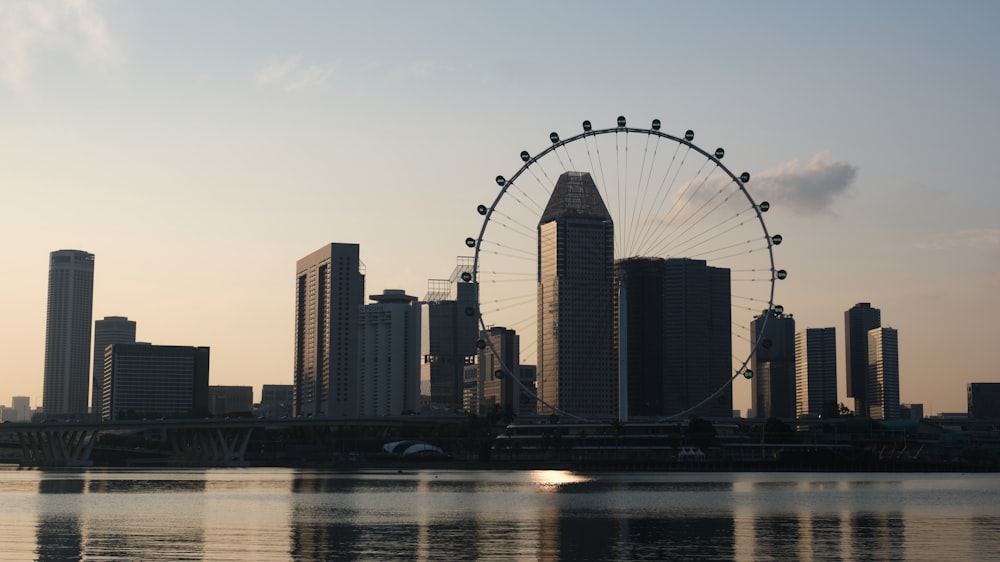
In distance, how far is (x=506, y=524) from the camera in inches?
3159

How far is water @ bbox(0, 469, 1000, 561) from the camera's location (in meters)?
61.1

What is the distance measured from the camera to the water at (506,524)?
2404 inches

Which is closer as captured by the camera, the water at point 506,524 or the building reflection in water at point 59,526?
the building reflection in water at point 59,526

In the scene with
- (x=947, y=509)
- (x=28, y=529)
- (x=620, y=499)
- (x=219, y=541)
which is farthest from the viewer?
(x=620, y=499)

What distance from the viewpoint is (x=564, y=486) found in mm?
140125

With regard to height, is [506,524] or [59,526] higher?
[506,524]

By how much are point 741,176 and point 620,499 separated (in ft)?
149

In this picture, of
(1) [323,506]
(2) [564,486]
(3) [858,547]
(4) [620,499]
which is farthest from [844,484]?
(3) [858,547]

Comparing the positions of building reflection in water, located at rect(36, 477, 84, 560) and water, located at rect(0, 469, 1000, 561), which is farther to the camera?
water, located at rect(0, 469, 1000, 561)

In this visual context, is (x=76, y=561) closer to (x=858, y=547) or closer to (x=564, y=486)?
(x=858, y=547)

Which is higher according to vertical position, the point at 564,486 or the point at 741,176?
the point at 741,176

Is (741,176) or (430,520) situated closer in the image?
(430,520)

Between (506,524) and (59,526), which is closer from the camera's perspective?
(59,526)

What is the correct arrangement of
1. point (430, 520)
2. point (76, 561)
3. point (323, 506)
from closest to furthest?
point (76, 561) < point (430, 520) < point (323, 506)
